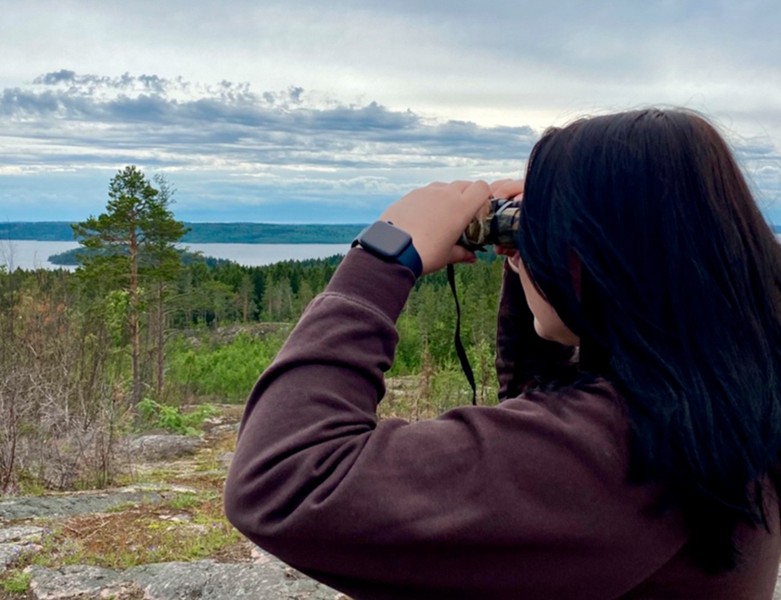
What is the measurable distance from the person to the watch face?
59 mm

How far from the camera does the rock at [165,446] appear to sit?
9.77 meters

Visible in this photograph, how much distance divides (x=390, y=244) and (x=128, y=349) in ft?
52.1

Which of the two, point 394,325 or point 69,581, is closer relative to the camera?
point 394,325

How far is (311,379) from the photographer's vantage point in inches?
39.4

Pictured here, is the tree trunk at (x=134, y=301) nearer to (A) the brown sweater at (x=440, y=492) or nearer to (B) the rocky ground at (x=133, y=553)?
(B) the rocky ground at (x=133, y=553)

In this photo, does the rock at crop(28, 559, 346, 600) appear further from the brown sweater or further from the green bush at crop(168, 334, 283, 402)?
the green bush at crop(168, 334, 283, 402)

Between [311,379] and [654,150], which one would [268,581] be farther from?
[654,150]

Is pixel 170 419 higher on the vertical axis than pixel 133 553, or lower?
lower

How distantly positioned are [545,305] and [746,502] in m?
0.33

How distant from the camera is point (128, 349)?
16.2 metres

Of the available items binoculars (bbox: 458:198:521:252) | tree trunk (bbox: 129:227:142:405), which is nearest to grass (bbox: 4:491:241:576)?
binoculars (bbox: 458:198:521:252)

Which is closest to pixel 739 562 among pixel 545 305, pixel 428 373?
pixel 545 305

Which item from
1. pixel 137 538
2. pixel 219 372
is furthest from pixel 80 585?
pixel 219 372

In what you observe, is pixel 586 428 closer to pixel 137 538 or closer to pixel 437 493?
pixel 437 493
